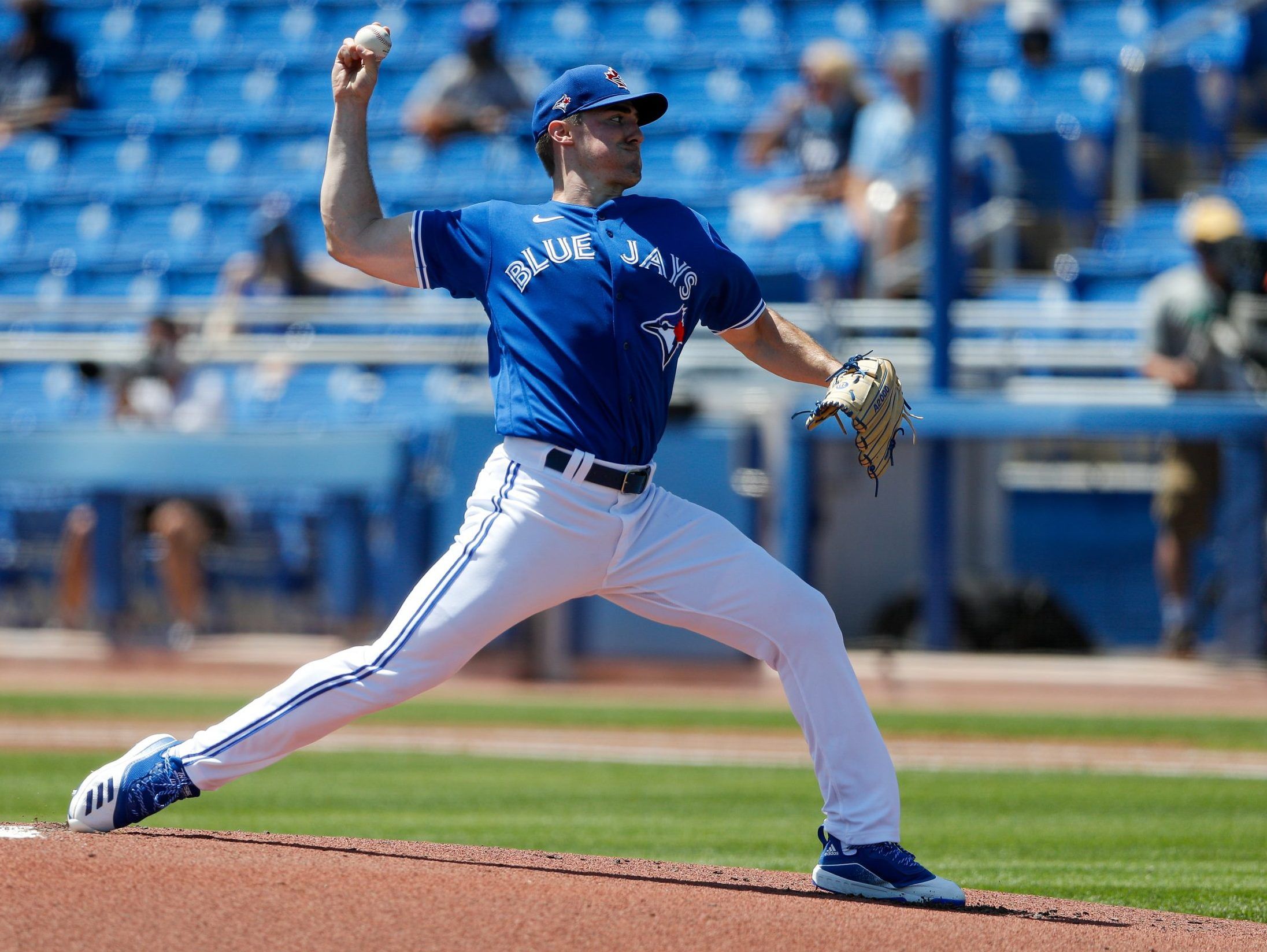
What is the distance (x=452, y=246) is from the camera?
380 centimetres

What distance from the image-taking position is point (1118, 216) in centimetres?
1180

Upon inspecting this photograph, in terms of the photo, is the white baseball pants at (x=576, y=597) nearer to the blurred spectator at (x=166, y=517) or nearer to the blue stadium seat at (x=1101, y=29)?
the blurred spectator at (x=166, y=517)

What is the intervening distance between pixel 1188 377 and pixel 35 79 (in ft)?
36.8

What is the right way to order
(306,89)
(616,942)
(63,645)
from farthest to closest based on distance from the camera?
1. (306,89)
2. (63,645)
3. (616,942)

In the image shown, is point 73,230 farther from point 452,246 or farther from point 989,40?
point 452,246

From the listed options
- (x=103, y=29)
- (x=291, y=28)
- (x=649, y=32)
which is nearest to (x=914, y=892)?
(x=649, y=32)

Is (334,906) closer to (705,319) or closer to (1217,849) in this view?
(705,319)

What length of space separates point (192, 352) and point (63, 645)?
2261mm

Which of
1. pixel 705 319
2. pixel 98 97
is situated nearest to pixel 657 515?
pixel 705 319

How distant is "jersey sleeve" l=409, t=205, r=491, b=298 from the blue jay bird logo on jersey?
0.40m

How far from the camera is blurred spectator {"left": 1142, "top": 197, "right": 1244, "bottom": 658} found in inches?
375

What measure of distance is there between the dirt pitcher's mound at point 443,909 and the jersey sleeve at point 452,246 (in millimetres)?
1349

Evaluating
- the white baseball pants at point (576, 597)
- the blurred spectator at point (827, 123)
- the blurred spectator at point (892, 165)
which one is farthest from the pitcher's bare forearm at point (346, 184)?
the blurred spectator at point (827, 123)

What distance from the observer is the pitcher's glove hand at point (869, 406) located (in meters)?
3.71
